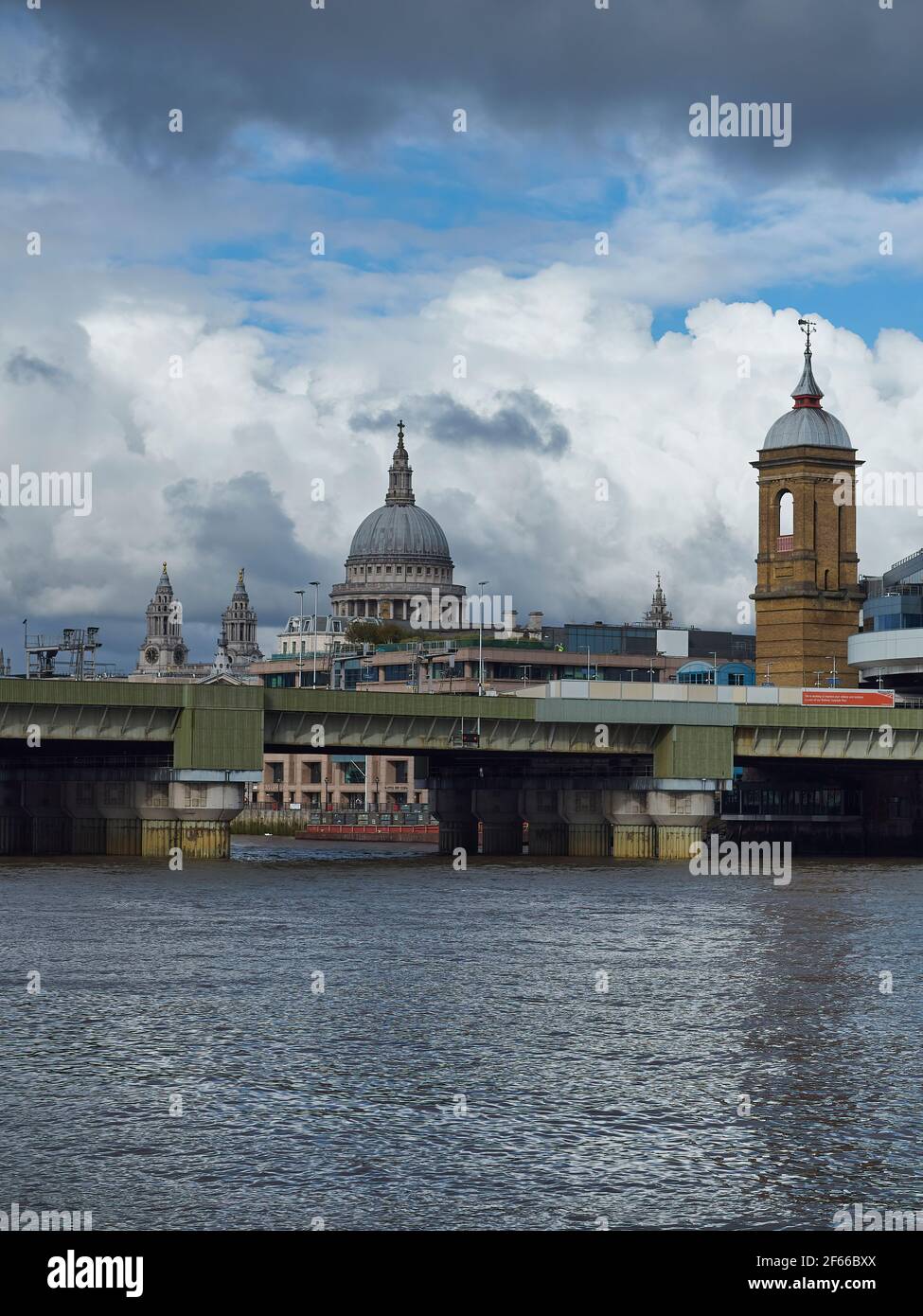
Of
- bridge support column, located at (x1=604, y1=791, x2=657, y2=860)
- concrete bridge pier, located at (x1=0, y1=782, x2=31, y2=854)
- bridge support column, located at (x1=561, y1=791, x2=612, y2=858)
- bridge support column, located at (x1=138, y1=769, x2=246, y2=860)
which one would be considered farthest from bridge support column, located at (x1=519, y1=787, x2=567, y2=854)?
concrete bridge pier, located at (x1=0, y1=782, x2=31, y2=854)

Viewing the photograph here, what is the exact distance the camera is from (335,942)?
6288 centimetres

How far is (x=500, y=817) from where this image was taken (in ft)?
486

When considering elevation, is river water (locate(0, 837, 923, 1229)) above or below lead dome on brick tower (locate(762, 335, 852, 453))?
below

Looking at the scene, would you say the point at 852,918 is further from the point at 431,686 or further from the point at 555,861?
the point at 431,686

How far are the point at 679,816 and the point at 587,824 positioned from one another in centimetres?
1042

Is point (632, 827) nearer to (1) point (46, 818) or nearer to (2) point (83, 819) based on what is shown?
(2) point (83, 819)

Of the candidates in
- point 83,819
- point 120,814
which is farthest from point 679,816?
point 83,819

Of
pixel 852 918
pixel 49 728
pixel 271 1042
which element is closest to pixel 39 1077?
pixel 271 1042

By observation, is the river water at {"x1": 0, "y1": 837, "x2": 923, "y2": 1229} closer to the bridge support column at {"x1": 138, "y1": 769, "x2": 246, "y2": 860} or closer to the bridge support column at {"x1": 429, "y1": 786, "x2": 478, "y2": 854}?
the bridge support column at {"x1": 138, "y1": 769, "x2": 246, "y2": 860}

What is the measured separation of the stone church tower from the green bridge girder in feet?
157

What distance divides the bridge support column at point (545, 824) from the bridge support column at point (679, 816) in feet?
42.9

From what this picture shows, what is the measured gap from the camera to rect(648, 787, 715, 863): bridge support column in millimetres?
123125
